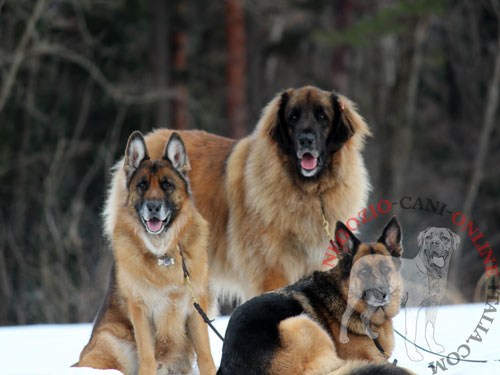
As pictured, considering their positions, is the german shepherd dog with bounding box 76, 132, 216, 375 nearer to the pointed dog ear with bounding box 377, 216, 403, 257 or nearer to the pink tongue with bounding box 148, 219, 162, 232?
the pink tongue with bounding box 148, 219, 162, 232

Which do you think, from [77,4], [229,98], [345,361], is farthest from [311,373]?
[229,98]

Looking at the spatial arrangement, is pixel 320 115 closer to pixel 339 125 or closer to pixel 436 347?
pixel 339 125

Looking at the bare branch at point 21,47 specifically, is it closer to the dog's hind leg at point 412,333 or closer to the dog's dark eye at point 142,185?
the dog's dark eye at point 142,185

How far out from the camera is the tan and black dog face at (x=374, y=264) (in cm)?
443

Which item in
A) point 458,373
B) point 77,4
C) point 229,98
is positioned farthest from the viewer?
point 229,98

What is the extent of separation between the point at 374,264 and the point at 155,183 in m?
1.89

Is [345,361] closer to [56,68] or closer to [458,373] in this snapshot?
[458,373]

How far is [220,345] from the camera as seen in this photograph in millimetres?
6730

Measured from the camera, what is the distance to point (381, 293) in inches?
175

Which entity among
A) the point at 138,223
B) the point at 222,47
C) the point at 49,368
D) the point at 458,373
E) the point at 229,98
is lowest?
the point at 49,368

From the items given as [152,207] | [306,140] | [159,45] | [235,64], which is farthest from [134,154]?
[159,45]

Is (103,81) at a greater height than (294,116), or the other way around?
(103,81)

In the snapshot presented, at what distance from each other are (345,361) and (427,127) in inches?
785
